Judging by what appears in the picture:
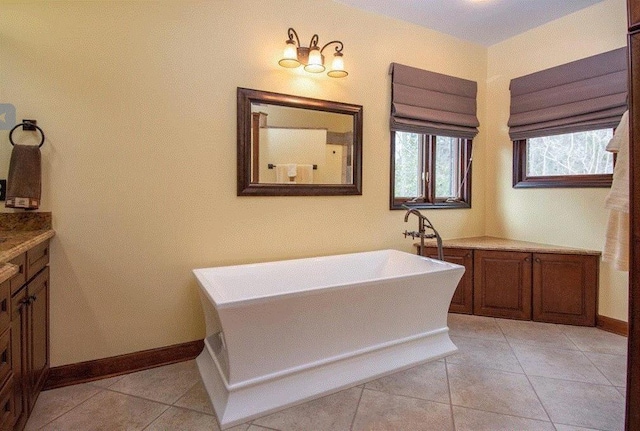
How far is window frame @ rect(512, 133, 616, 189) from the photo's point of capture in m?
2.79

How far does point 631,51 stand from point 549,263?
2.08 meters

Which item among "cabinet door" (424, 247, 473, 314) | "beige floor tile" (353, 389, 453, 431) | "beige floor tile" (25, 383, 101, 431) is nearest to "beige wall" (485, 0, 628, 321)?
"cabinet door" (424, 247, 473, 314)

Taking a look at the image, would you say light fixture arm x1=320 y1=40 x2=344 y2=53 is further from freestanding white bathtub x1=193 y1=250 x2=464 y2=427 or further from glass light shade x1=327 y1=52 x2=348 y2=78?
freestanding white bathtub x1=193 y1=250 x2=464 y2=427

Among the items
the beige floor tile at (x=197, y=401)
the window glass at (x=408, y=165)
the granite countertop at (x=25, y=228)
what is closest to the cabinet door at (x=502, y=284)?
the window glass at (x=408, y=165)

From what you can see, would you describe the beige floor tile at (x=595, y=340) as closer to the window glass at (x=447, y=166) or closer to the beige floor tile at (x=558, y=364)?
the beige floor tile at (x=558, y=364)

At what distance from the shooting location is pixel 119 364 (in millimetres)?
2121

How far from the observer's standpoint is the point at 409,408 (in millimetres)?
1771

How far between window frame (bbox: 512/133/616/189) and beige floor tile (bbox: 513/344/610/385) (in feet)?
4.57

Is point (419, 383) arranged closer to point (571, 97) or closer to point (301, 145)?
point (301, 145)

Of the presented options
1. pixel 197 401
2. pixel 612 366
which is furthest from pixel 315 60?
pixel 612 366

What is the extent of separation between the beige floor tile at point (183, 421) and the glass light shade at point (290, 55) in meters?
2.28

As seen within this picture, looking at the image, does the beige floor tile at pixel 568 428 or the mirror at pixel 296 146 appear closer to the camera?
the beige floor tile at pixel 568 428

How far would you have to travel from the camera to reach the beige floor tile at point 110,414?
1635 mm

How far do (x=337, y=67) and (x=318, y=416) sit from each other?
2.34m
